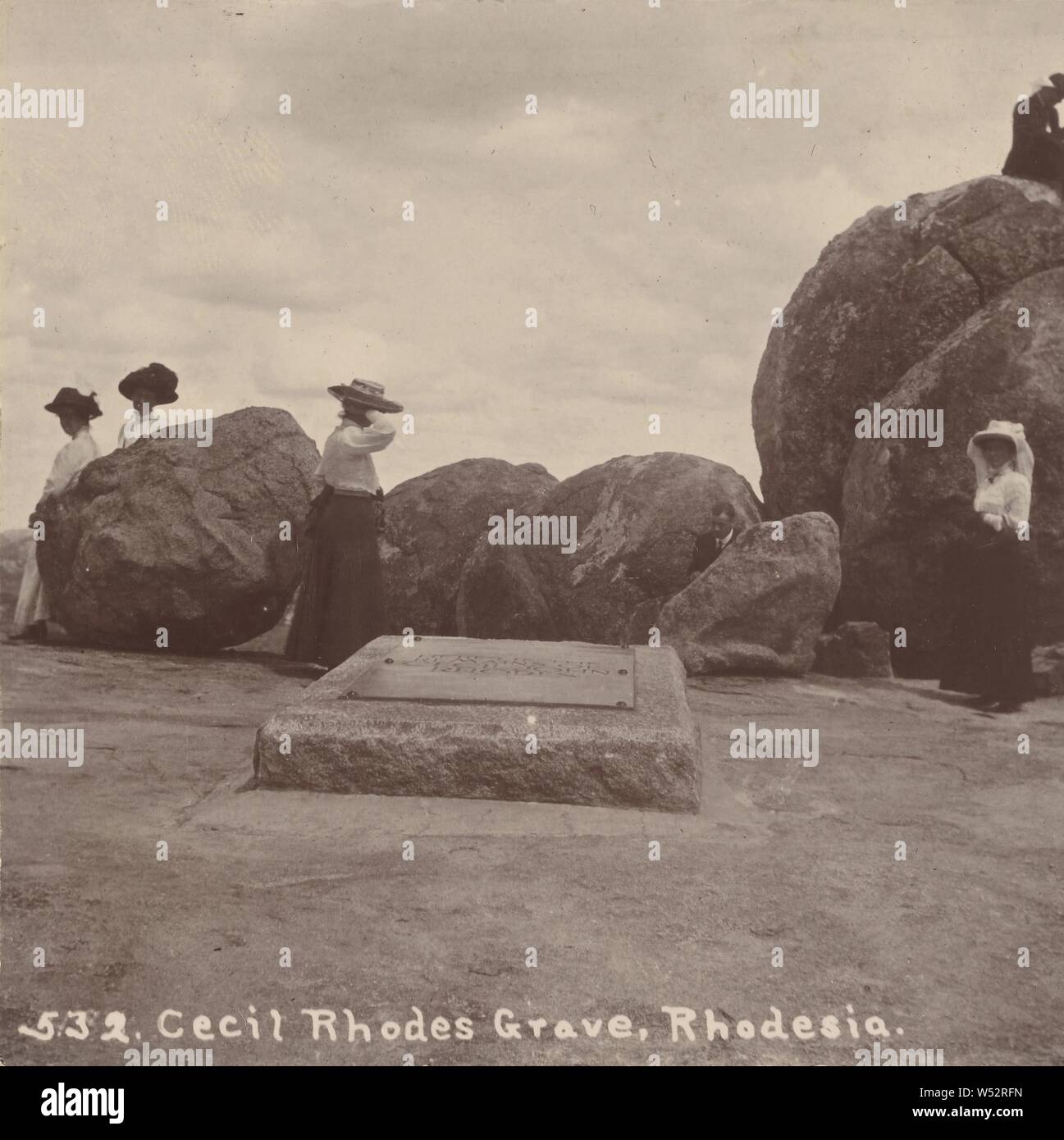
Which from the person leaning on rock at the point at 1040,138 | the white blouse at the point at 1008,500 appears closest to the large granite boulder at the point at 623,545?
the white blouse at the point at 1008,500

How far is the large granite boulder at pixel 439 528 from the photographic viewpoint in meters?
10.3

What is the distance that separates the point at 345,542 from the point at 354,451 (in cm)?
61

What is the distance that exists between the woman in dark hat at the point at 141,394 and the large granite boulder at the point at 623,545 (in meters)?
2.98

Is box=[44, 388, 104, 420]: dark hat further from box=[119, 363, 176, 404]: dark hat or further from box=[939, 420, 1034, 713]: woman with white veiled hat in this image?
box=[939, 420, 1034, 713]: woman with white veiled hat

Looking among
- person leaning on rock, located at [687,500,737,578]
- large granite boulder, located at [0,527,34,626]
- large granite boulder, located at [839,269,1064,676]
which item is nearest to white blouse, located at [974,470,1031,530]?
large granite boulder, located at [839,269,1064,676]

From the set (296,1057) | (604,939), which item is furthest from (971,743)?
(296,1057)

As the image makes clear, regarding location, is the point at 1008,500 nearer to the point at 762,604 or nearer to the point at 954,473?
the point at 954,473

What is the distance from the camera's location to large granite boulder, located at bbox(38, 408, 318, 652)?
340 inches

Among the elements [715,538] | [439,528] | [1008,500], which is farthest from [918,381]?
[439,528]

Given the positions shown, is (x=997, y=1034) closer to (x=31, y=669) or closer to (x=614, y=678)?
(x=614, y=678)

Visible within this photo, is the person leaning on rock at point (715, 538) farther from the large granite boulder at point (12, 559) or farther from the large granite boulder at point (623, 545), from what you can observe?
the large granite boulder at point (12, 559)

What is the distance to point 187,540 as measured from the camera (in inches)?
339

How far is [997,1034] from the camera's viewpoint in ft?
9.21

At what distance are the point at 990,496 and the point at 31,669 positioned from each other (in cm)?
621
